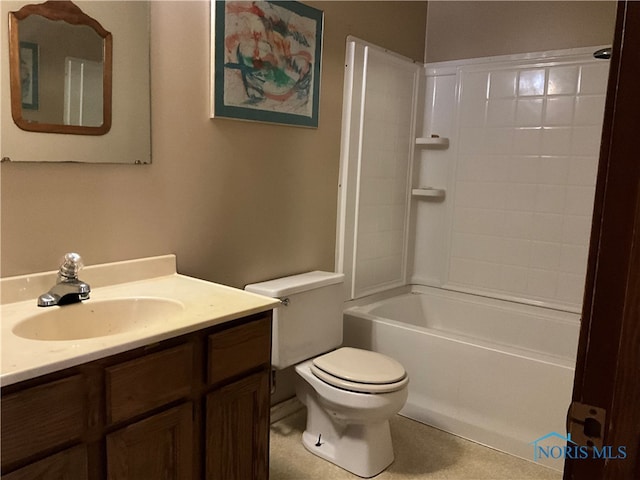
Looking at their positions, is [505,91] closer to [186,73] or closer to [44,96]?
[186,73]

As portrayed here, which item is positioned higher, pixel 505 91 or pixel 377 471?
pixel 505 91

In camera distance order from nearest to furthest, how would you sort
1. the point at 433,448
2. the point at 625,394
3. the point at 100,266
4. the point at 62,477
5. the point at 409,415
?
the point at 625,394
the point at 62,477
the point at 100,266
the point at 433,448
the point at 409,415

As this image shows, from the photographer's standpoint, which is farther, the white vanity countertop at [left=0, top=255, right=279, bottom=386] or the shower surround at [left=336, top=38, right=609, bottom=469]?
the shower surround at [left=336, top=38, right=609, bottom=469]

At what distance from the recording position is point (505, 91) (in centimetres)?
307

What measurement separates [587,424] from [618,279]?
195 millimetres

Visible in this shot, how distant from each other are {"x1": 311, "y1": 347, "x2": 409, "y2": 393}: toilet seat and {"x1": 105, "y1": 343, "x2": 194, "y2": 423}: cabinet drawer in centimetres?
84

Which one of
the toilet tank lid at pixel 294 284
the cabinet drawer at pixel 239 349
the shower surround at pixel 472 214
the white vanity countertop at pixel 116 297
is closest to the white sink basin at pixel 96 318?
the white vanity countertop at pixel 116 297

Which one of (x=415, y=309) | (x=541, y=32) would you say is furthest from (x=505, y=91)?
(x=415, y=309)

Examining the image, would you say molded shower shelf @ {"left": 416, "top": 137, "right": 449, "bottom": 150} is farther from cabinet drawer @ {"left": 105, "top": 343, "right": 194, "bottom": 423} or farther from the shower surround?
cabinet drawer @ {"left": 105, "top": 343, "right": 194, "bottom": 423}

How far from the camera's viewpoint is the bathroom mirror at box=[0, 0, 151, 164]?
5.12 feet

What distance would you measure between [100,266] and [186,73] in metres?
0.78

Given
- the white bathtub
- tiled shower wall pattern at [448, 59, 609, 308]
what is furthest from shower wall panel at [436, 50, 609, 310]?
the white bathtub

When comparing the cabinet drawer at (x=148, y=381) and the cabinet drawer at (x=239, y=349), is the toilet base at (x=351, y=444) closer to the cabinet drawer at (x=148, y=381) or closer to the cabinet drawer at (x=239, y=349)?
the cabinet drawer at (x=239, y=349)

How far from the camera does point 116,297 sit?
5.65 ft
